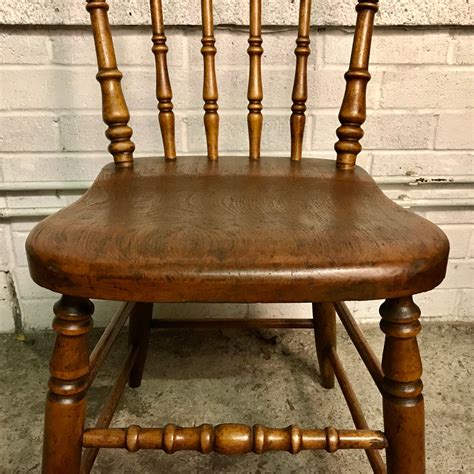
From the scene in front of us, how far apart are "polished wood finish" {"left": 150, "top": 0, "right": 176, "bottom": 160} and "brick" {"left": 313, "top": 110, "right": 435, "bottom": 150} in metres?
0.34

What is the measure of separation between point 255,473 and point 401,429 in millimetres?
335

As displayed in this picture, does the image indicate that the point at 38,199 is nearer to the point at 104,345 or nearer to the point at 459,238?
the point at 104,345

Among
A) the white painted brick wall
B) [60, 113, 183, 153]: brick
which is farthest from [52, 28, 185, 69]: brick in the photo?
[60, 113, 183, 153]: brick

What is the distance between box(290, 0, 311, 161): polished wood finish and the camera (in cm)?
80

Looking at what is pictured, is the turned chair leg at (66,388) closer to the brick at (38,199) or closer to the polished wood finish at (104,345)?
the polished wood finish at (104,345)

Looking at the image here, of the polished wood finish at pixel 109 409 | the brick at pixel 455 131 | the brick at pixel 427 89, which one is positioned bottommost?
the polished wood finish at pixel 109 409

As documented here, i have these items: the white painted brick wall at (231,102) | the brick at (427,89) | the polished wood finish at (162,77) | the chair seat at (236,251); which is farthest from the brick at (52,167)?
the brick at (427,89)

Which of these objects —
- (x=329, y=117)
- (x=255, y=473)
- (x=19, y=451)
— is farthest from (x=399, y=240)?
(x=19, y=451)

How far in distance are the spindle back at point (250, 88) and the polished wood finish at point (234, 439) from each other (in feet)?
1.30

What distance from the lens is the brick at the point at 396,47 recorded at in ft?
3.19

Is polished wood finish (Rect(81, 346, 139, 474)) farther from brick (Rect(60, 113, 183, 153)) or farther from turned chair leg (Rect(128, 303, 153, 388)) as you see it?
brick (Rect(60, 113, 183, 153))

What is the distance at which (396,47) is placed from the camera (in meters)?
0.98

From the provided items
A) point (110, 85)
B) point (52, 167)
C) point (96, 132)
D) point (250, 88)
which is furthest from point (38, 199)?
point (250, 88)

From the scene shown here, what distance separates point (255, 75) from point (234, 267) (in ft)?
1.55
